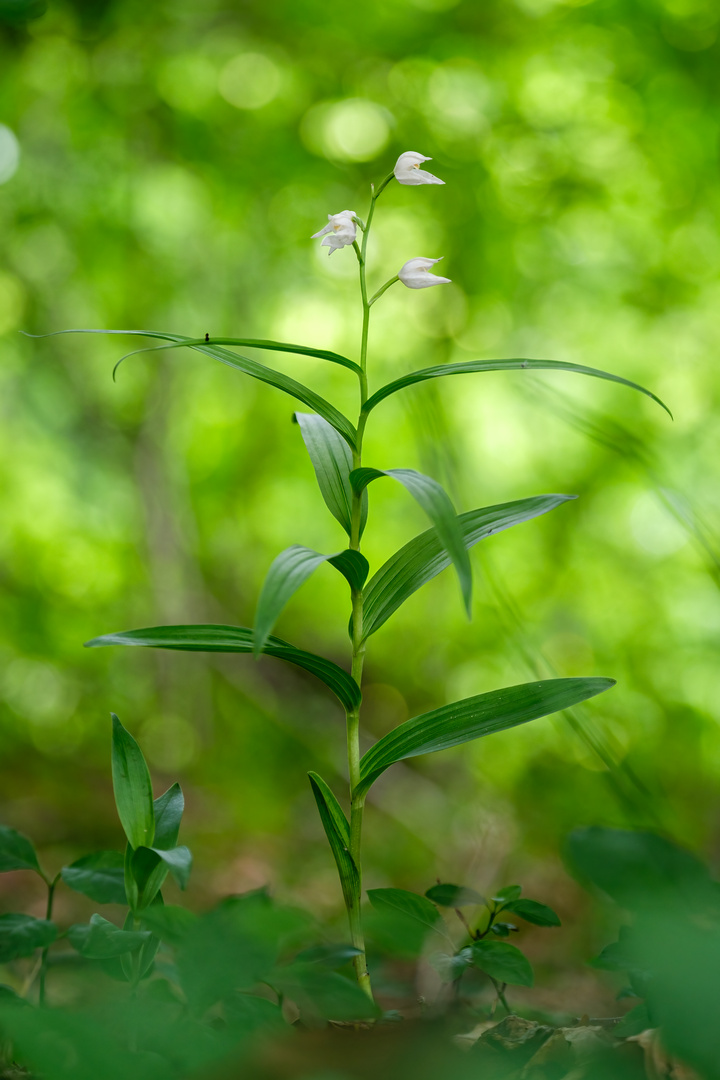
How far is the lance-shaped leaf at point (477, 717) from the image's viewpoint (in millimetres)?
504

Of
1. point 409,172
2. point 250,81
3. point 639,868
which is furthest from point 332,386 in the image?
point 639,868

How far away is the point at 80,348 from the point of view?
2.38 metres

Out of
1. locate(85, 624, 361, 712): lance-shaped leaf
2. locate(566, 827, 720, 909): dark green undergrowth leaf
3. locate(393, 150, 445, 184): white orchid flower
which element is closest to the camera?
locate(566, 827, 720, 909): dark green undergrowth leaf

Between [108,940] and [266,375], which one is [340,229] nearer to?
[266,375]

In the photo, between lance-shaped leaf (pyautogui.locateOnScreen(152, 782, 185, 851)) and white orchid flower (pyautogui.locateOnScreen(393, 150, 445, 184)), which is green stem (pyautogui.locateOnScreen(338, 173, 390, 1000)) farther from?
lance-shaped leaf (pyautogui.locateOnScreen(152, 782, 185, 851))

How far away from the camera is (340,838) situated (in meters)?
0.55

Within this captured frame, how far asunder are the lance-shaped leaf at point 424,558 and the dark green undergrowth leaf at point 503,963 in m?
0.25

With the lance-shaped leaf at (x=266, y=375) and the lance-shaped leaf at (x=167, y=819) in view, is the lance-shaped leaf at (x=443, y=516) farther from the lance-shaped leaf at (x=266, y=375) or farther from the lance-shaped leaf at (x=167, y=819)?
the lance-shaped leaf at (x=167, y=819)

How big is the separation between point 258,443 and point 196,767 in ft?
3.75

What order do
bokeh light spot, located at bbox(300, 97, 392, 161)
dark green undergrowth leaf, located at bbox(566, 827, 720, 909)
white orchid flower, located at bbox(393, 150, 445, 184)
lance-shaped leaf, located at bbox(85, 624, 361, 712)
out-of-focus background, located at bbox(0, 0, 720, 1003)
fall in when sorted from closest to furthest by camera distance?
dark green undergrowth leaf, located at bbox(566, 827, 720, 909) → lance-shaped leaf, located at bbox(85, 624, 361, 712) → white orchid flower, located at bbox(393, 150, 445, 184) → out-of-focus background, located at bbox(0, 0, 720, 1003) → bokeh light spot, located at bbox(300, 97, 392, 161)

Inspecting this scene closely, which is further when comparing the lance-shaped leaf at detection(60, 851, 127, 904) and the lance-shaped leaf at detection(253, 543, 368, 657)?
the lance-shaped leaf at detection(60, 851, 127, 904)

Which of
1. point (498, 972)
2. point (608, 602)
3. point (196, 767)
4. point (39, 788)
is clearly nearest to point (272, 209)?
point (608, 602)

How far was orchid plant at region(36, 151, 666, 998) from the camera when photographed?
19.1 inches

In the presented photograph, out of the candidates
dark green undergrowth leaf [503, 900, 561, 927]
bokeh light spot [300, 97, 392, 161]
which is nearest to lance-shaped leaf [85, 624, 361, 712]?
dark green undergrowth leaf [503, 900, 561, 927]
